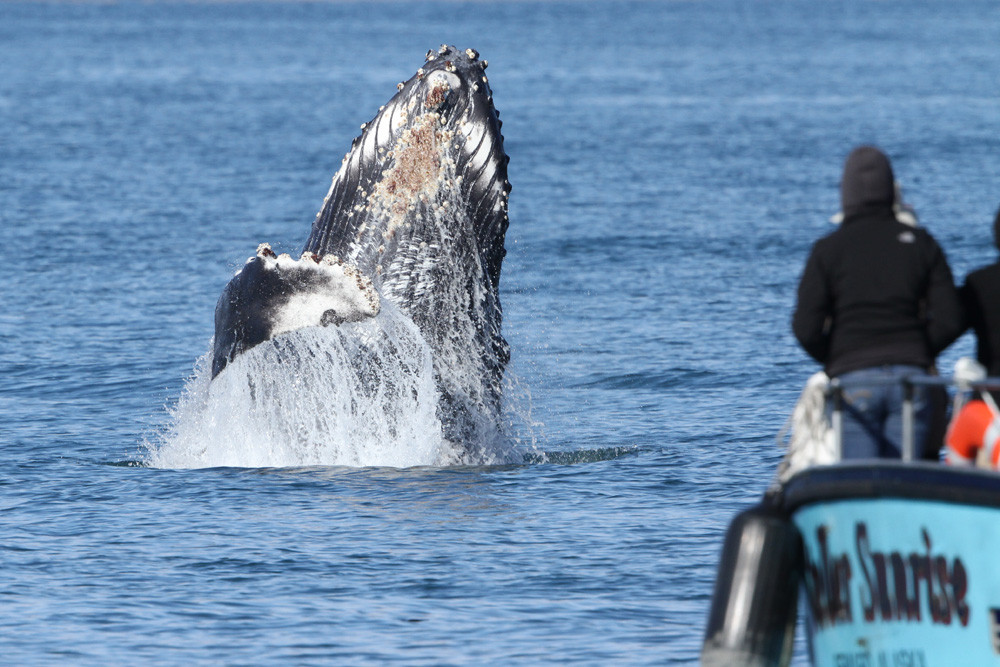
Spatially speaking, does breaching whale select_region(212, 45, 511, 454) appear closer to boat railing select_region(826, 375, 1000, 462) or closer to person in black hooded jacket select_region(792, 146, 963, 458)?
person in black hooded jacket select_region(792, 146, 963, 458)

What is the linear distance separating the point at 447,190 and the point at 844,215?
4.94m

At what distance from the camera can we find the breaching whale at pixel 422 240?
11625 millimetres

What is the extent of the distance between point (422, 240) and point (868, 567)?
5902 mm

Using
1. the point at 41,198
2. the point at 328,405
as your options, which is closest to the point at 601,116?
the point at 41,198

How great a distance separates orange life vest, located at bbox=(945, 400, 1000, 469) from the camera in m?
7.62

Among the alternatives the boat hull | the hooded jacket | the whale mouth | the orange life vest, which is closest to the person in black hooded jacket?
→ the hooded jacket

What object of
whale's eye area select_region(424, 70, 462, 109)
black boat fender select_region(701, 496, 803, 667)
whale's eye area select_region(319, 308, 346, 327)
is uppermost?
whale's eye area select_region(424, 70, 462, 109)

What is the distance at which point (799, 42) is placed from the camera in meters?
119

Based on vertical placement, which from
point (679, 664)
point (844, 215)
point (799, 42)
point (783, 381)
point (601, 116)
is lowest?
point (679, 664)

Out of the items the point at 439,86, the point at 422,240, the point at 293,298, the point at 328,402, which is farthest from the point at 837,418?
the point at 328,402

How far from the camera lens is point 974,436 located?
25.4ft

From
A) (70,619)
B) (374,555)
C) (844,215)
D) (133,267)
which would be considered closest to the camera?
(844,215)

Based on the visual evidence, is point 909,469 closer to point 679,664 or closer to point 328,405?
point 679,664

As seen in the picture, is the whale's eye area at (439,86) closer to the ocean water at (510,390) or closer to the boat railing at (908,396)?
the ocean water at (510,390)
